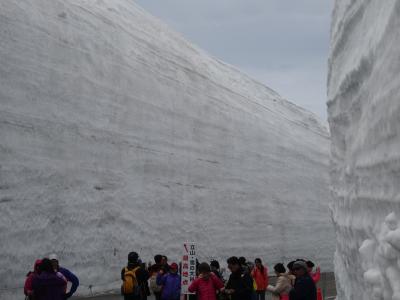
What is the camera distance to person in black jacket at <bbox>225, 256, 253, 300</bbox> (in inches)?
286

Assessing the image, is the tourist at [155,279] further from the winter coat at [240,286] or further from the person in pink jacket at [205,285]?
the winter coat at [240,286]

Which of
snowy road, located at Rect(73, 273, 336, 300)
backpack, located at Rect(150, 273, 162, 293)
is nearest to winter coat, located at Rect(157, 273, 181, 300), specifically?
backpack, located at Rect(150, 273, 162, 293)

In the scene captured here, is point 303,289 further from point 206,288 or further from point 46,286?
point 46,286

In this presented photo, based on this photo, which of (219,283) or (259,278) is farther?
(259,278)

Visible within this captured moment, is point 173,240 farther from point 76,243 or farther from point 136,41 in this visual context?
point 136,41

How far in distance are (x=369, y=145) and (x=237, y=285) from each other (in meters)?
3.83

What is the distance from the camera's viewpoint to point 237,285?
7309 millimetres

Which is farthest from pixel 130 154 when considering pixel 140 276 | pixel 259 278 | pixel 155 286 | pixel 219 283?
pixel 219 283

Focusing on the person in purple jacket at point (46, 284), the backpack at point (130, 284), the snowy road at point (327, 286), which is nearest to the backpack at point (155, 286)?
the backpack at point (130, 284)

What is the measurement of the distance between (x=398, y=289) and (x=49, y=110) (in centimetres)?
1116

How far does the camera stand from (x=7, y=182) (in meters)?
12.0

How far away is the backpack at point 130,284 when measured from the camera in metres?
8.83

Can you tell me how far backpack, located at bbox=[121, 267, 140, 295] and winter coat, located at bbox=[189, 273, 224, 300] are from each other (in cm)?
149

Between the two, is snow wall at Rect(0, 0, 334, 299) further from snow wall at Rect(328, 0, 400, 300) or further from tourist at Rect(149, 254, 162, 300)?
snow wall at Rect(328, 0, 400, 300)
